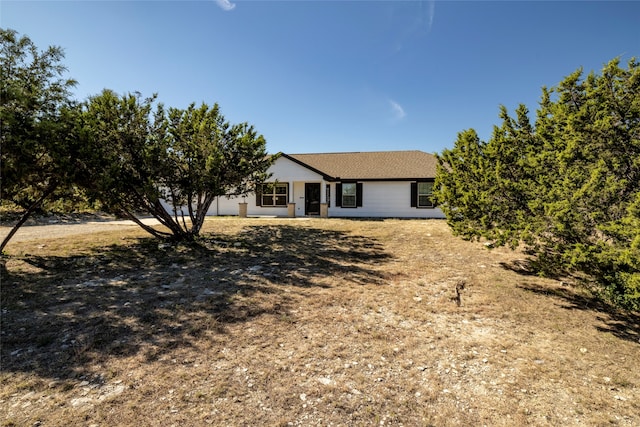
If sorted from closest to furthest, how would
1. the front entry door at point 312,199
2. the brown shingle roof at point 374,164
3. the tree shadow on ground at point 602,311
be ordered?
the tree shadow on ground at point 602,311, the brown shingle roof at point 374,164, the front entry door at point 312,199

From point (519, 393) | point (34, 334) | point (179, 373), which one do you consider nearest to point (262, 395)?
point (179, 373)

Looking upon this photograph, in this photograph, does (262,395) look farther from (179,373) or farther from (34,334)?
(34,334)

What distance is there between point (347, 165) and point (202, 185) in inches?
583

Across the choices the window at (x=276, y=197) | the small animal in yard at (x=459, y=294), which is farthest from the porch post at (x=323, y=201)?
the small animal in yard at (x=459, y=294)

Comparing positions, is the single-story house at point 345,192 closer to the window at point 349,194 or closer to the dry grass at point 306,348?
the window at point 349,194

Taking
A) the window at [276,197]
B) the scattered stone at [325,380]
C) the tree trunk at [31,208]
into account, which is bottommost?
the scattered stone at [325,380]

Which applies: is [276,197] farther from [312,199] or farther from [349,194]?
[349,194]

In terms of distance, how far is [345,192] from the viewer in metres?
21.2

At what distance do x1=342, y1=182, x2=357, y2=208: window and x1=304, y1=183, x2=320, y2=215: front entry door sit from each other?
6.09ft

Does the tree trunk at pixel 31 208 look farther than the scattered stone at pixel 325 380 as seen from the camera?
Yes

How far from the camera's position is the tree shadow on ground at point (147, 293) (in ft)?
12.9

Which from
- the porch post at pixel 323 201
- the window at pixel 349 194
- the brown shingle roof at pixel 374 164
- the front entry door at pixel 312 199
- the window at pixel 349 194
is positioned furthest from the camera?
the front entry door at pixel 312 199

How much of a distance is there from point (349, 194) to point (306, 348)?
17.5 meters

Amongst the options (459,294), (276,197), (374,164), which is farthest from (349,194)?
(459,294)
